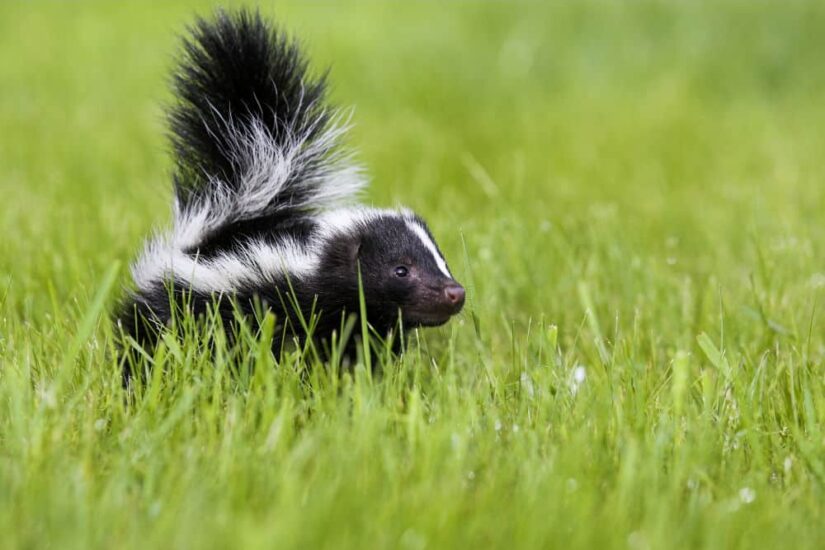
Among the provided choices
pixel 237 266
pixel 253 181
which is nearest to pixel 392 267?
pixel 237 266

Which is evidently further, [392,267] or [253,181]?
[253,181]

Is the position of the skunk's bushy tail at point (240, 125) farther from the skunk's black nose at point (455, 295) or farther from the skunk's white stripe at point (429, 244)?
the skunk's black nose at point (455, 295)

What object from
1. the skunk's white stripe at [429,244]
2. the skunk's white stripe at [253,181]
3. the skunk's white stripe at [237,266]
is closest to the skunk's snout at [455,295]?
the skunk's white stripe at [429,244]

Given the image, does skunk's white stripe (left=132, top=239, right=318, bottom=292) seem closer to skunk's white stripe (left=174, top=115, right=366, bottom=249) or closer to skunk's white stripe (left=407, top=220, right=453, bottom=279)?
skunk's white stripe (left=174, top=115, right=366, bottom=249)

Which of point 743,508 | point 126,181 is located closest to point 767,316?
A: point 743,508

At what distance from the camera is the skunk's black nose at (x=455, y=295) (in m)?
3.63

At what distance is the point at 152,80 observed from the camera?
30.3 feet

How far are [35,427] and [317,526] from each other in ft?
2.86

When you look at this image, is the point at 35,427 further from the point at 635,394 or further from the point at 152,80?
the point at 152,80

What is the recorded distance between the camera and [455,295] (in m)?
3.63

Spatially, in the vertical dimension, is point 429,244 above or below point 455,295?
above

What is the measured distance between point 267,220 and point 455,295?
0.88 m

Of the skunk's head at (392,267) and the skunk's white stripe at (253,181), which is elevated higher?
the skunk's white stripe at (253,181)

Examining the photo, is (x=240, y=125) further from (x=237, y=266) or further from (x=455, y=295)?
(x=455, y=295)
